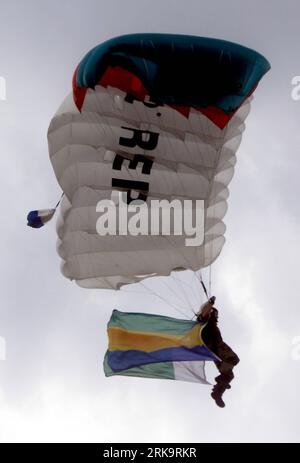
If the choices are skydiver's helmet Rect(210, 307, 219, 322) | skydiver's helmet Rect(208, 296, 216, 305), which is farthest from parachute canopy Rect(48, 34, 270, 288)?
skydiver's helmet Rect(210, 307, 219, 322)

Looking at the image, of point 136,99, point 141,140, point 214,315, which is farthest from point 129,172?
point 214,315

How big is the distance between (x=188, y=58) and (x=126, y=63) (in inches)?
44.0

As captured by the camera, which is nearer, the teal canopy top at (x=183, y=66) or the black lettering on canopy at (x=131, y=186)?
the teal canopy top at (x=183, y=66)

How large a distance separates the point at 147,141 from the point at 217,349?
4097mm

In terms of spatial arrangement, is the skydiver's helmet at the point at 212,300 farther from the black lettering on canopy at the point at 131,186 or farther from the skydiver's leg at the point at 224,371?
the black lettering on canopy at the point at 131,186

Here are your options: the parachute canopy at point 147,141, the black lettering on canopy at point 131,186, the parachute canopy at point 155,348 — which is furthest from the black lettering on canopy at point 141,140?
the parachute canopy at point 155,348

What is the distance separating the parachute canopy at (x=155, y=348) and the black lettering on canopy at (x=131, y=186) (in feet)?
8.46

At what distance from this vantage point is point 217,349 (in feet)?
41.2

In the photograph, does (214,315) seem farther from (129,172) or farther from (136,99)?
(136,99)

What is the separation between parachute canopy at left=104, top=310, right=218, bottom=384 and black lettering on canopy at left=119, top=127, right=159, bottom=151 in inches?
139

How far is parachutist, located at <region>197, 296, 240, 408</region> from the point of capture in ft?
40.2

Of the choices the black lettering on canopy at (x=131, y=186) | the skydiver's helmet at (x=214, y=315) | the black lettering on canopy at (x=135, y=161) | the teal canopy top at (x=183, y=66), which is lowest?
the skydiver's helmet at (x=214, y=315)

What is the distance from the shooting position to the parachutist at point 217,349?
40.2 feet
